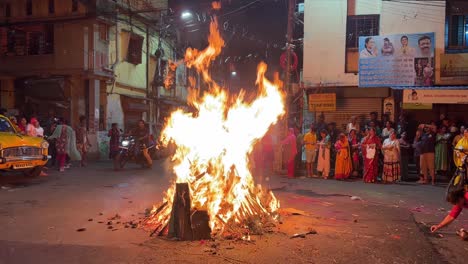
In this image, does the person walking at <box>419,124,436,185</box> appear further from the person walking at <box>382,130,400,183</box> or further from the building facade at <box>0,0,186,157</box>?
the building facade at <box>0,0,186,157</box>

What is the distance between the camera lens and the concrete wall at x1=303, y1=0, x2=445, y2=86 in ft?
51.5

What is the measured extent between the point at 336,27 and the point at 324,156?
6.37 metres

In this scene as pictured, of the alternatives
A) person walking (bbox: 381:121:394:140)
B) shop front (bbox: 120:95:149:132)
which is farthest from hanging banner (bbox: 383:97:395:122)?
shop front (bbox: 120:95:149:132)

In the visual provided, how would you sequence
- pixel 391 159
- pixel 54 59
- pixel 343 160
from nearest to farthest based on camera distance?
1. pixel 391 159
2. pixel 343 160
3. pixel 54 59

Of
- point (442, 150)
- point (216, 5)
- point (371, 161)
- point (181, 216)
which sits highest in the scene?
point (216, 5)

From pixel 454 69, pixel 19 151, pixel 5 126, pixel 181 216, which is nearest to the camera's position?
pixel 181 216

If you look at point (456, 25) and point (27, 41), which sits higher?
point (27, 41)

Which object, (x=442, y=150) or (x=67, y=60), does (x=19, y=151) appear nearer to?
(x=67, y=60)

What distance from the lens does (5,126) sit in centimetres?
1152

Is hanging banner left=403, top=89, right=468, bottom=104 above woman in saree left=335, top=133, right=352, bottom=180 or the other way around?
above

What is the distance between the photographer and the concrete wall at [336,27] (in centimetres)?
1571

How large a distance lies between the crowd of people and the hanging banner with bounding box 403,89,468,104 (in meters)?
1.37

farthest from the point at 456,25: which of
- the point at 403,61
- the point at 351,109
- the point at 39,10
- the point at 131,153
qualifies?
the point at 39,10

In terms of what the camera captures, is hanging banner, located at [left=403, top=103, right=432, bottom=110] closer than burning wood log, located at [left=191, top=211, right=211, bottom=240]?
No
